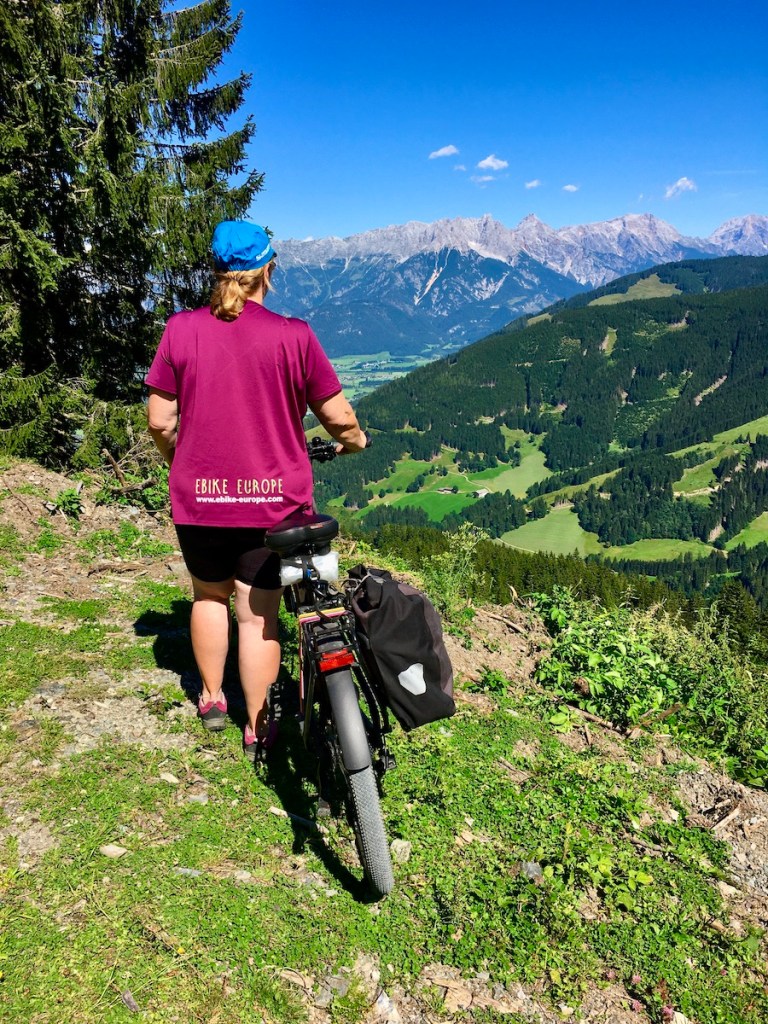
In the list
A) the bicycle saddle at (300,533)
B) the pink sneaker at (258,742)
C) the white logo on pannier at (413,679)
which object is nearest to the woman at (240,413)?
the bicycle saddle at (300,533)

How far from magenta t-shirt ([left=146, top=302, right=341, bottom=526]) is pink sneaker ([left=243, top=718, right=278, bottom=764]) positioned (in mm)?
1677

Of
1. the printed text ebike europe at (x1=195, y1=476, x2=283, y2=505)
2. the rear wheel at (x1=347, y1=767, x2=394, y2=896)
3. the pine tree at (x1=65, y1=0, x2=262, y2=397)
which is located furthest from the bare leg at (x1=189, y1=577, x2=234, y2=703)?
the pine tree at (x1=65, y1=0, x2=262, y2=397)

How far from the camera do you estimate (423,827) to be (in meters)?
4.00

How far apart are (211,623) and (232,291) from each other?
7.58ft

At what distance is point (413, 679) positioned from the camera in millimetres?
3373

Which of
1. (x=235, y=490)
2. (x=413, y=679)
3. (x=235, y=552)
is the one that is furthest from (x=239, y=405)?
(x=413, y=679)

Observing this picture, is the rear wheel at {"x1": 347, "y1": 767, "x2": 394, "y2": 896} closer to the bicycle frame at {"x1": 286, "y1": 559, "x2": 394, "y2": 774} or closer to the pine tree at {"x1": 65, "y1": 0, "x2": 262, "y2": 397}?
the bicycle frame at {"x1": 286, "y1": 559, "x2": 394, "y2": 774}

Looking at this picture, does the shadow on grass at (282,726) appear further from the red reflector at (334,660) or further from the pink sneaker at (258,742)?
the red reflector at (334,660)

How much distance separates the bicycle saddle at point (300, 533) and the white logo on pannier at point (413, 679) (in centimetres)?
88

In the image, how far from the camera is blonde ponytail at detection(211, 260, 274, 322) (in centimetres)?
333

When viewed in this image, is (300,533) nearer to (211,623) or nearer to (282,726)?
(211,623)

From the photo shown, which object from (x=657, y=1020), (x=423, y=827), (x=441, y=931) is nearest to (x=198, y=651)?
(x=423, y=827)

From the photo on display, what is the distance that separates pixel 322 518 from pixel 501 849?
8.39ft

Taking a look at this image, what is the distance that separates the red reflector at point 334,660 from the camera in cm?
328
